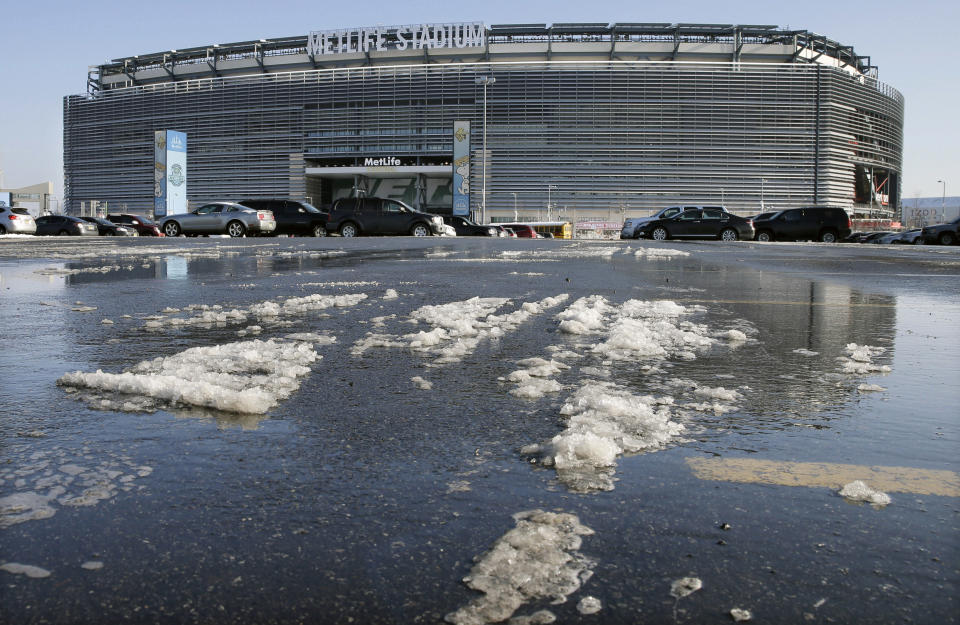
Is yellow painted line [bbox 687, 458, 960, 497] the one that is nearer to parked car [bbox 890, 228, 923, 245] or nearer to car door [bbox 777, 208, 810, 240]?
car door [bbox 777, 208, 810, 240]

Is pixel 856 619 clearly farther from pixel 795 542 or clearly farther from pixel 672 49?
pixel 672 49

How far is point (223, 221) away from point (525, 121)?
190ft

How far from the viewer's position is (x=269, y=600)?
163 cm

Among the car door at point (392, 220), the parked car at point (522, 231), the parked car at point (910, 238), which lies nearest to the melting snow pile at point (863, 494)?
the car door at point (392, 220)

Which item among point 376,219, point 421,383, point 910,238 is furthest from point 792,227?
point 421,383

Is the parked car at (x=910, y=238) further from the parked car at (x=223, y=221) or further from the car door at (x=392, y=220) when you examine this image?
the parked car at (x=223, y=221)

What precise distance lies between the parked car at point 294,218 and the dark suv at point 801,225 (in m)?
19.5

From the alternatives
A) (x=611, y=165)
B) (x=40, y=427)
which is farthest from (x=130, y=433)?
(x=611, y=165)

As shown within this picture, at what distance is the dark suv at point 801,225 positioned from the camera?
35.8 metres

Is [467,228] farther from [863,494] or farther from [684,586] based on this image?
[684,586]

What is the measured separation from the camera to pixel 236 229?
3066cm

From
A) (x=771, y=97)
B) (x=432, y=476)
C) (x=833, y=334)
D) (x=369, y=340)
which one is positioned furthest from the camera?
(x=771, y=97)

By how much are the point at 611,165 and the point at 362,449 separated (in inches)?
3311

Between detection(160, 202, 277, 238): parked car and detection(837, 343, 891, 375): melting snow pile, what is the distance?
1096 inches
